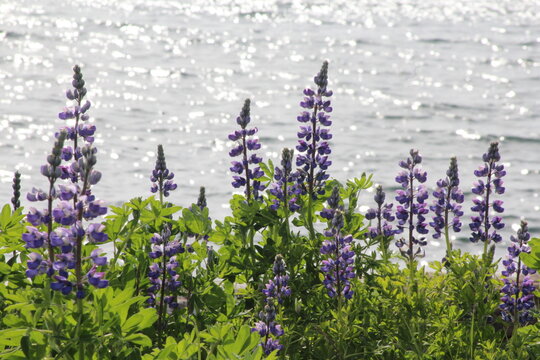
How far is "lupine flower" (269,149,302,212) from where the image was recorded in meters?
A: 4.50

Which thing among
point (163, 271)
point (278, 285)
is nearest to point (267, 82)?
point (163, 271)

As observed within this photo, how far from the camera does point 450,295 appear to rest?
4535mm

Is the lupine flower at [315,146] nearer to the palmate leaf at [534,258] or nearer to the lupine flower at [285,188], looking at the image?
the lupine flower at [285,188]

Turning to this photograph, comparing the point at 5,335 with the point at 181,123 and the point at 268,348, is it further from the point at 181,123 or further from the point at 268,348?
the point at 181,123

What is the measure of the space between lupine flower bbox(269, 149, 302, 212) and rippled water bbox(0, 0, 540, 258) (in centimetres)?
490

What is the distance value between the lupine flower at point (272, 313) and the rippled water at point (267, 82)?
565 cm

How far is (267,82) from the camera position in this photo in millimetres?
16922

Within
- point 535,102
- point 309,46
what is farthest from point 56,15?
point 535,102

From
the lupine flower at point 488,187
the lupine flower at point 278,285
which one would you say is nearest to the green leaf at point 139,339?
the lupine flower at point 278,285

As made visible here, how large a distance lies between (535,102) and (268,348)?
43.5 feet

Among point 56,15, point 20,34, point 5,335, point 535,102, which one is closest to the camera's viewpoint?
point 5,335

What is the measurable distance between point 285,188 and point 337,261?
0.67 metres

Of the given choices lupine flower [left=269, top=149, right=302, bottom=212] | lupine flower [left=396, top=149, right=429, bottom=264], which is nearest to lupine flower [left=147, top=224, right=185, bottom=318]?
lupine flower [left=269, top=149, right=302, bottom=212]

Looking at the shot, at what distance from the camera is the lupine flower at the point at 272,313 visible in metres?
3.62
